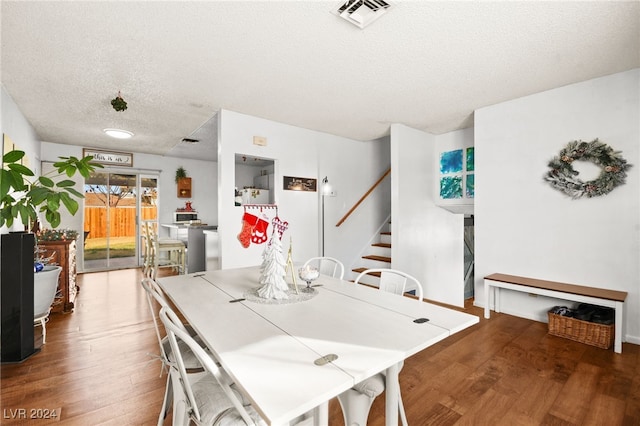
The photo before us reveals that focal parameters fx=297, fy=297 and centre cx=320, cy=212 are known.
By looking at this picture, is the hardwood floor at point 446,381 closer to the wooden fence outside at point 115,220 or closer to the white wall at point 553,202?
the white wall at point 553,202

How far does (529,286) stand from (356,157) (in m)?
3.46

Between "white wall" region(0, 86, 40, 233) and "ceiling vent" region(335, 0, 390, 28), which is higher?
"ceiling vent" region(335, 0, 390, 28)

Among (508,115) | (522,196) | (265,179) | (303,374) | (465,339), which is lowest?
(465,339)

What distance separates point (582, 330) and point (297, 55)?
12.2ft

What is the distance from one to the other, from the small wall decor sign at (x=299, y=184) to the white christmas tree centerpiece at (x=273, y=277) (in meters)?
2.69

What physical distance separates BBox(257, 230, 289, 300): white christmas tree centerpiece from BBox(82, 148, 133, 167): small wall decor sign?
6126 millimetres

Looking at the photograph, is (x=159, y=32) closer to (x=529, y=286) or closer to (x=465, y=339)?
(x=465, y=339)

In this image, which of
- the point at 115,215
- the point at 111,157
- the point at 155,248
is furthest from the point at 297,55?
the point at 115,215

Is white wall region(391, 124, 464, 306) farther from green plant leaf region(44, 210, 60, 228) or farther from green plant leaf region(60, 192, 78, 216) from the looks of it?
green plant leaf region(44, 210, 60, 228)

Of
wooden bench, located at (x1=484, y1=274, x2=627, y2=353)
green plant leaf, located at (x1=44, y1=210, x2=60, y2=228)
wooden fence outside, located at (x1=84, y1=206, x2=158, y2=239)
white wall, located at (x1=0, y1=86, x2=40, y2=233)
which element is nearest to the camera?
green plant leaf, located at (x1=44, y1=210, x2=60, y2=228)

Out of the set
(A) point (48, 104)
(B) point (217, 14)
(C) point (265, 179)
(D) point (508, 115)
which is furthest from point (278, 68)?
(C) point (265, 179)

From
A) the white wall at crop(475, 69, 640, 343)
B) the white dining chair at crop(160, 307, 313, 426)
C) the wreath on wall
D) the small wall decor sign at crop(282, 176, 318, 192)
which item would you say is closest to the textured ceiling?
the white wall at crop(475, 69, 640, 343)

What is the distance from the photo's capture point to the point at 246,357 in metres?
1.14

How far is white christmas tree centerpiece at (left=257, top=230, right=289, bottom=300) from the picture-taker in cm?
188
